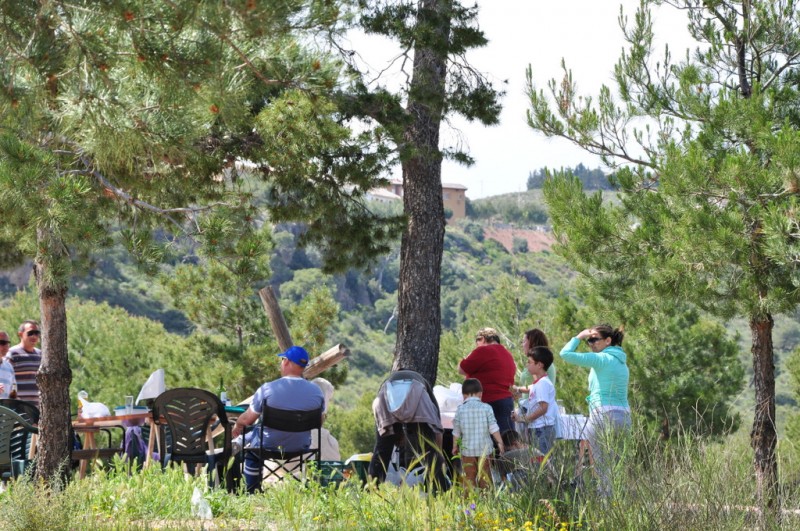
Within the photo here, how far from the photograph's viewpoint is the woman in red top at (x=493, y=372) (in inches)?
256

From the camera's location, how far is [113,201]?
702cm

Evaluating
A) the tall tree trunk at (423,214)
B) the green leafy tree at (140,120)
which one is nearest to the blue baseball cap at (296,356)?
the green leafy tree at (140,120)

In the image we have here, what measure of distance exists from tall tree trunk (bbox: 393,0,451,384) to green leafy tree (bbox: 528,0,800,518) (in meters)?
1.78

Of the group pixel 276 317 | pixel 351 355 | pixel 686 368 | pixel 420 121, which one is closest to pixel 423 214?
pixel 420 121

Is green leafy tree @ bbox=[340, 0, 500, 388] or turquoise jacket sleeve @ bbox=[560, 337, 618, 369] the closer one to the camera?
turquoise jacket sleeve @ bbox=[560, 337, 618, 369]

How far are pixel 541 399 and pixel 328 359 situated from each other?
2.64 metres

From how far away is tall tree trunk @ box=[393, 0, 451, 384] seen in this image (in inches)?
303

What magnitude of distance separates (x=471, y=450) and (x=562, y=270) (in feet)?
288

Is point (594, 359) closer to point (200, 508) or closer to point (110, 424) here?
point (200, 508)

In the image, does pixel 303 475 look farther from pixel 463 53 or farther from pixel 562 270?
pixel 562 270

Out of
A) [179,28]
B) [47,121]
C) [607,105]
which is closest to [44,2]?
[179,28]

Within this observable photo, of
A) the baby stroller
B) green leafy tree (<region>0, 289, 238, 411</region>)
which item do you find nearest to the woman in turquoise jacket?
the baby stroller

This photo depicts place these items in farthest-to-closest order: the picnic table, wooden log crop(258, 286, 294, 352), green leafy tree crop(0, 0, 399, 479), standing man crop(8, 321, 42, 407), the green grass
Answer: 1. wooden log crop(258, 286, 294, 352)
2. standing man crop(8, 321, 42, 407)
3. the picnic table
4. the green grass
5. green leafy tree crop(0, 0, 399, 479)

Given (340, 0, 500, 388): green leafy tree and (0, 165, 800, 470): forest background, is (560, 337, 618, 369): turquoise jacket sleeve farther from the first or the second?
(340, 0, 500, 388): green leafy tree
